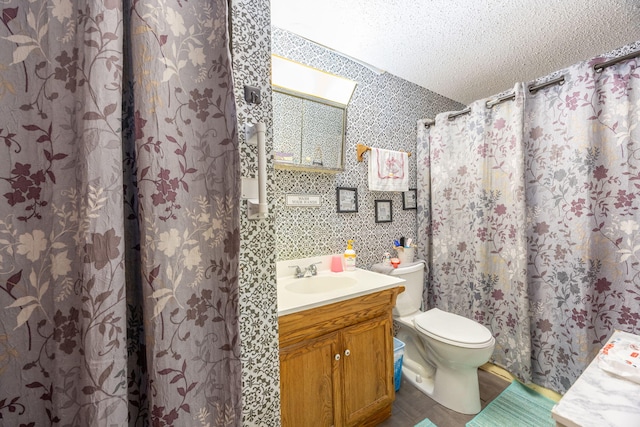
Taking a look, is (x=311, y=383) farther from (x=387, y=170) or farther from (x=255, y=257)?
(x=387, y=170)

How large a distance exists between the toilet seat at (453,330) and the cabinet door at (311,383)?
2.32 feet

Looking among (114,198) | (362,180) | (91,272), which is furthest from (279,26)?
(91,272)

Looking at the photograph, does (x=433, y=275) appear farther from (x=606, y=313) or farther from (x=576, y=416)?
(x=576, y=416)

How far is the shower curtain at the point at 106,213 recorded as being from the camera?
1.52ft

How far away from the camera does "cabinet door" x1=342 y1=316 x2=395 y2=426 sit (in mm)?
1255

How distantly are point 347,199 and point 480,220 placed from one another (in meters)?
1.08

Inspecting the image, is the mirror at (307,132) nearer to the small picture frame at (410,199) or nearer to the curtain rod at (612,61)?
the small picture frame at (410,199)

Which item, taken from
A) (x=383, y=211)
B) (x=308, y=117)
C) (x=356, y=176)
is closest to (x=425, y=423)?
(x=383, y=211)

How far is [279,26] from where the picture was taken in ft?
5.19

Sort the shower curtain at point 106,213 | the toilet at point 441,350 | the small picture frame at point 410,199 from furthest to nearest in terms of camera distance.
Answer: the small picture frame at point 410,199
the toilet at point 441,350
the shower curtain at point 106,213

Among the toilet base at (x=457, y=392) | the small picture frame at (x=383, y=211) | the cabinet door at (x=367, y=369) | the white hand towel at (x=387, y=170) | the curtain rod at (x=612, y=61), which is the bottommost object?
the toilet base at (x=457, y=392)

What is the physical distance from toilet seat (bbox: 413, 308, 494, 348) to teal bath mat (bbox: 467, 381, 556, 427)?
18.0 inches

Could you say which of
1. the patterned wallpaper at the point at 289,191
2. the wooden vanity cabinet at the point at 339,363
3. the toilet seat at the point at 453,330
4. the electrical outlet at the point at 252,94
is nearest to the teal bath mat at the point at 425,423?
the wooden vanity cabinet at the point at 339,363

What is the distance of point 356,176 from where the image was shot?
6.48ft
